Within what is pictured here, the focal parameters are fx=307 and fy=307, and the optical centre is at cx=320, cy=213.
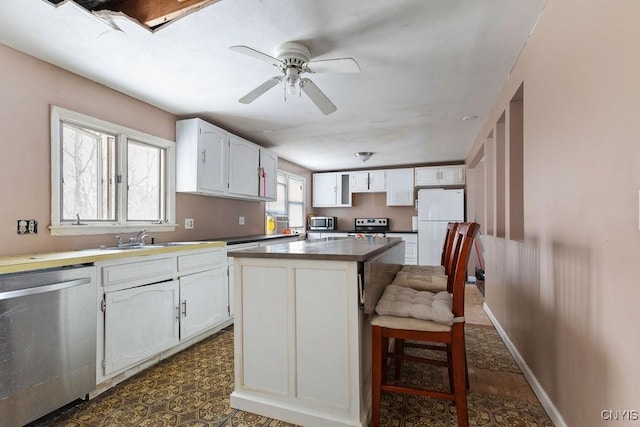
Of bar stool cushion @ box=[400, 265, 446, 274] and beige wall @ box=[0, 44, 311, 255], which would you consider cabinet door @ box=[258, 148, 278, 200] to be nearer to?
beige wall @ box=[0, 44, 311, 255]

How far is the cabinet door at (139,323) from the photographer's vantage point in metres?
2.03

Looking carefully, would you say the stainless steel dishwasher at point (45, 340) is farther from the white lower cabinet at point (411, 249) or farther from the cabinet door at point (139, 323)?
the white lower cabinet at point (411, 249)

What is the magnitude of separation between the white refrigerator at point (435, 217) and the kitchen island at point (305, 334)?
4.09 m

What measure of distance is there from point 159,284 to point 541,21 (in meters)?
3.03

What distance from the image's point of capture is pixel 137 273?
222 centimetres

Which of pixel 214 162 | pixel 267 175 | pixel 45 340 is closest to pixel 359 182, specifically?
pixel 267 175

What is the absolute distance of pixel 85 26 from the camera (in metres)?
1.77

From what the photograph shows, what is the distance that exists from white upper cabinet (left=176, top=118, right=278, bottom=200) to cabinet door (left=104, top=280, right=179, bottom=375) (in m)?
1.13

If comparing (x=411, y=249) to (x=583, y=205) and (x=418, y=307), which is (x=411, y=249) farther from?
(x=583, y=205)

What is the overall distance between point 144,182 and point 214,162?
0.71 metres

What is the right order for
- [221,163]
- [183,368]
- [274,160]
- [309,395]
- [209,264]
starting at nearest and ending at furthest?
[309,395]
[183,368]
[209,264]
[221,163]
[274,160]

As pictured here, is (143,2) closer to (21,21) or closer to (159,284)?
(21,21)

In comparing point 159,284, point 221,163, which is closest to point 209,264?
point 159,284

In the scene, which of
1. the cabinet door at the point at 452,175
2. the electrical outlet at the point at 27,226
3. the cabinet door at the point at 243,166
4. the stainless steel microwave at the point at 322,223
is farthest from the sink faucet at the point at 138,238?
the cabinet door at the point at 452,175
